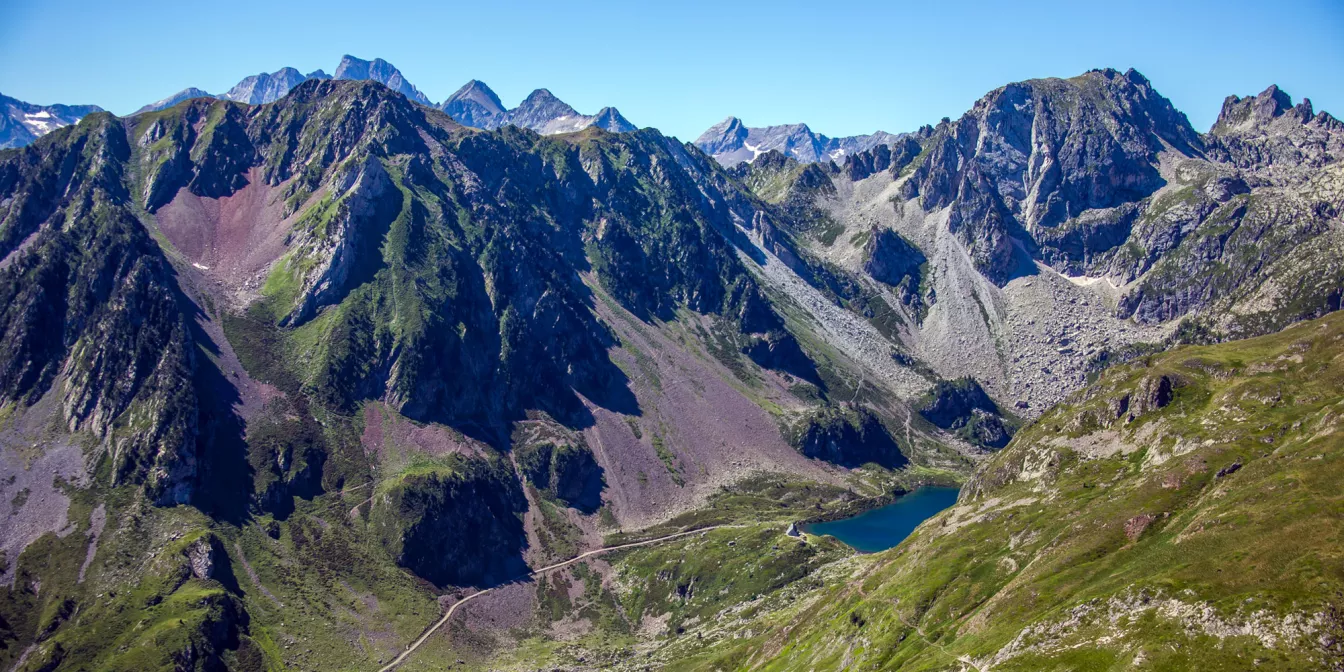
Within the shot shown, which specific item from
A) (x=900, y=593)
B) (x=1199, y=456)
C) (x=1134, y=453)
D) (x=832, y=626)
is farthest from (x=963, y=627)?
(x=1134, y=453)

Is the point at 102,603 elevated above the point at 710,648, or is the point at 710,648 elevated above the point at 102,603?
the point at 102,603

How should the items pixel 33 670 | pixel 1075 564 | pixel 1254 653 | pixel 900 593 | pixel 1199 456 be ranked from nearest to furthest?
pixel 1254 653
pixel 1075 564
pixel 1199 456
pixel 900 593
pixel 33 670

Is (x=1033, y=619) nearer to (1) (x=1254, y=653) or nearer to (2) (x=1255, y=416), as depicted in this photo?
(1) (x=1254, y=653)

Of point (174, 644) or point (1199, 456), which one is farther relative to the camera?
Answer: point (174, 644)

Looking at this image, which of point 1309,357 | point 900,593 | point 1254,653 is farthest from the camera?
point 1309,357

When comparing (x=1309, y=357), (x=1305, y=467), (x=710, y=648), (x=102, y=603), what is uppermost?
(x=102, y=603)

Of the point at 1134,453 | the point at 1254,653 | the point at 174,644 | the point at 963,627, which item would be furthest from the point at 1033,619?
the point at 174,644
